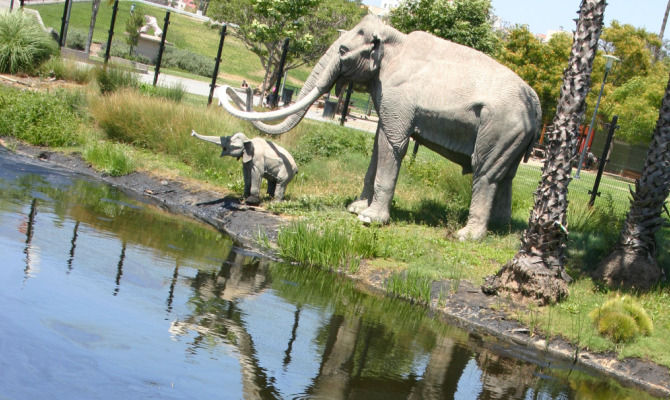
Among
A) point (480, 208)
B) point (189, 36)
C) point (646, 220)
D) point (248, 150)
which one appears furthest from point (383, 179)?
point (189, 36)

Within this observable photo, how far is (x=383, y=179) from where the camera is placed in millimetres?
11500

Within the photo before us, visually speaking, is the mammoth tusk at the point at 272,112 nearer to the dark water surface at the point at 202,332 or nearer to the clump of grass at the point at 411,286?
the dark water surface at the point at 202,332

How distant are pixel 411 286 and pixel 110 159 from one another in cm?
599

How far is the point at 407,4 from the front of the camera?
34656 millimetres

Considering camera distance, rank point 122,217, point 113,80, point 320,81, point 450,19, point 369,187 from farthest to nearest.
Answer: point 450,19, point 113,80, point 369,187, point 320,81, point 122,217

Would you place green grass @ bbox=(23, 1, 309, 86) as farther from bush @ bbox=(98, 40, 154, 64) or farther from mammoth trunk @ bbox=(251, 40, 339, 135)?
mammoth trunk @ bbox=(251, 40, 339, 135)

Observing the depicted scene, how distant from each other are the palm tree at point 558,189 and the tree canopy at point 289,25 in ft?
87.9

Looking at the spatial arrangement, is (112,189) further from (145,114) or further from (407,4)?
(407,4)

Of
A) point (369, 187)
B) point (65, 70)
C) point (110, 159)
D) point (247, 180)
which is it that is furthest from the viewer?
point (65, 70)

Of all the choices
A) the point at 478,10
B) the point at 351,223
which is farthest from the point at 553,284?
the point at 478,10

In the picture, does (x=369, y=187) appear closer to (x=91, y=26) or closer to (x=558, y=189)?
(x=558, y=189)

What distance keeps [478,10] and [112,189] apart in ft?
81.3

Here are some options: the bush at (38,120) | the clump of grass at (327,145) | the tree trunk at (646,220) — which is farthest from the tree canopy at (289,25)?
the tree trunk at (646,220)

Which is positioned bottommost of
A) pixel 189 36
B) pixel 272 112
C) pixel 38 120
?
pixel 38 120
